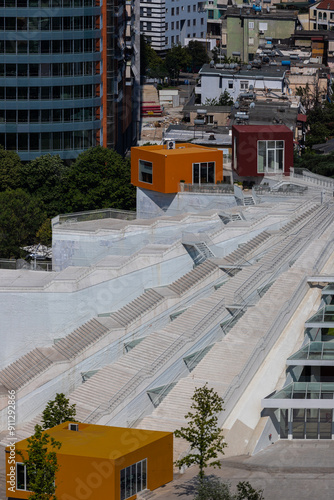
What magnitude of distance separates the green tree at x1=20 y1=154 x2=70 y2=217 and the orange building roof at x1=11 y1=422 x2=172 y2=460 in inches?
1986

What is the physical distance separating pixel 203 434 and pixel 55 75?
6514cm

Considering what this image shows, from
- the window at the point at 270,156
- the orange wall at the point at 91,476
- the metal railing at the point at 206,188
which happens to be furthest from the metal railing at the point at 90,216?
the orange wall at the point at 91,476

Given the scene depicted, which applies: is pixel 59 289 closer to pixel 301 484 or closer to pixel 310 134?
pixel 301 484

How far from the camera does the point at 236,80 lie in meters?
141

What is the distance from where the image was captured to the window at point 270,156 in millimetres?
90000

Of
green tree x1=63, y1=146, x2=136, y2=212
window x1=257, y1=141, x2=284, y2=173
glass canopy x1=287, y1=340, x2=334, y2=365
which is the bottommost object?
glass canopy x1=287, y1=340, x2=334, y2=365

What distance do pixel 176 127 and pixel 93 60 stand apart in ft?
30.8

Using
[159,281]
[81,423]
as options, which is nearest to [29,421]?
[81,423]

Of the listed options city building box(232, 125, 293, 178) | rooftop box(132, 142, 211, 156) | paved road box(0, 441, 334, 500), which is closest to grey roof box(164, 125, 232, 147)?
rooftop box(132, 142, 211, 156)

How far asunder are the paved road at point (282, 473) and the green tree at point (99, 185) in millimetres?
46670

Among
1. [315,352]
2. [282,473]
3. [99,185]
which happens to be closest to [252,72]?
[99,185]

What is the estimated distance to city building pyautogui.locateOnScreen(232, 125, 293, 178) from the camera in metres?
89.6

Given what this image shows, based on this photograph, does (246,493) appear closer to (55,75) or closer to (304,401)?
(304,401)

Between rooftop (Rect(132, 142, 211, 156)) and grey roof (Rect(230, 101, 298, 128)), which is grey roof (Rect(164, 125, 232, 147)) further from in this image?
rooftop (Rect(132, 142, 211, 156))
